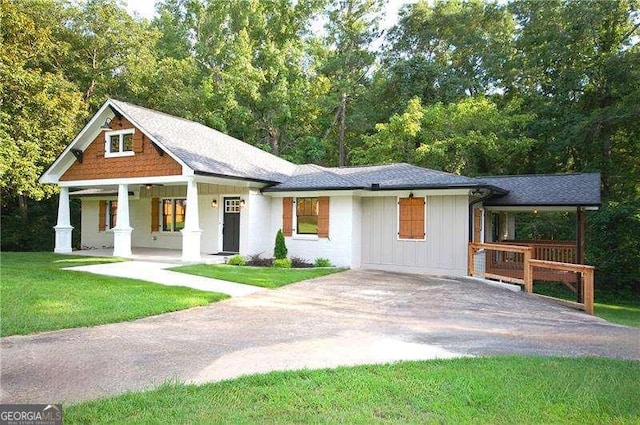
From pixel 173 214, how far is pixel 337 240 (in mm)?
7702

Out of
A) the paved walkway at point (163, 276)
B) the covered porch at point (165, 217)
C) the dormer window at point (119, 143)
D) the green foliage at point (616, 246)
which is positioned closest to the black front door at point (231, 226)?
the covered porch at point (165, 217)

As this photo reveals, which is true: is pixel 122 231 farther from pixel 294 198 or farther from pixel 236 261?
pixel 294 198

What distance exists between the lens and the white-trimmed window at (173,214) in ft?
59.5

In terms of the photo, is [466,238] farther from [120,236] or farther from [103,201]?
[103,201]

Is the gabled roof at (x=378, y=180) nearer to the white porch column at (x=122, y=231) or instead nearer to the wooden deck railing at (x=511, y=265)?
the wooden deck railing at (x=511, y=265)

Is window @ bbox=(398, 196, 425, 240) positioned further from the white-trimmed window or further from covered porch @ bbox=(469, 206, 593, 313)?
the white-trimmed window

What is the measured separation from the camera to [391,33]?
2956 centimetres

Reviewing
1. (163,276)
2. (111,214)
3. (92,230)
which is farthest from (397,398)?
(92,230)

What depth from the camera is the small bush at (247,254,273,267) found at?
14459 millimetres

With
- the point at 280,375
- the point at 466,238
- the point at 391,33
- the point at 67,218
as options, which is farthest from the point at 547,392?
the point at 391,33

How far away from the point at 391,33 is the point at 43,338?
28.4 metres

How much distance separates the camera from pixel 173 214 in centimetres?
1841

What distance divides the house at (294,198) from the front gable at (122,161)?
0.04 m

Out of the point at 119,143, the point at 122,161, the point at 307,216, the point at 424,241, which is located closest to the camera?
the point at 424,241
